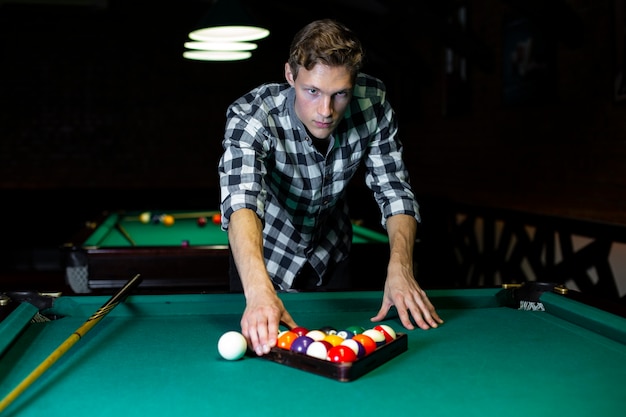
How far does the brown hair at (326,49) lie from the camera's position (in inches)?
69.0

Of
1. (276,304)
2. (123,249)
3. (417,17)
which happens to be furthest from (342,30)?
(417,17)

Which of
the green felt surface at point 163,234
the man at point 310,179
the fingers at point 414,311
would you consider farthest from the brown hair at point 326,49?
the green felt surface at point 163,234

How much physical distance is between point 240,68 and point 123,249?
6.17 m

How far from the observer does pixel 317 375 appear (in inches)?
53.2

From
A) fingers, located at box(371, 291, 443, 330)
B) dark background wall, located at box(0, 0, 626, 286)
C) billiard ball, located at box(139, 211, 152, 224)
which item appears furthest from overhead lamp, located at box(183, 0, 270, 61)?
fingers, located at box(371, 291, 443, 330)

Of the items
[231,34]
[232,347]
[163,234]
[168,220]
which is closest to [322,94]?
[232,347]

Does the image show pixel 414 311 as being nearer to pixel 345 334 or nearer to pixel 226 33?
pixel 345 334

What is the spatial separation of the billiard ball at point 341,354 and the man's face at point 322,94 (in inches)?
26.3

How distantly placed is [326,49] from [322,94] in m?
0.11

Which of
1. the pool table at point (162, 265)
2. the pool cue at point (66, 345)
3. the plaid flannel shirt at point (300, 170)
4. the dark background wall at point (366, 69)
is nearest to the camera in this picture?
the pool cue at point (66, 345)

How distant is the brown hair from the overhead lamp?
4.35 ft

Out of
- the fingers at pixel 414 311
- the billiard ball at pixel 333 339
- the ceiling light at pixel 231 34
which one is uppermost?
the ceiling light at pixel 231 34

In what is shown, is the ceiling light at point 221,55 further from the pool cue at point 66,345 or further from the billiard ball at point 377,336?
the billiard ball at point 377,336

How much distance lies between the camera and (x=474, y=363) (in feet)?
4.69
